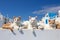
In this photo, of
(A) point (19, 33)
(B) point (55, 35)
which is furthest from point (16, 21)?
(B) point (55, 35)

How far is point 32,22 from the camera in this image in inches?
109

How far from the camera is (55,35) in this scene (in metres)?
2.67

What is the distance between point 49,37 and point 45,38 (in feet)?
0.18

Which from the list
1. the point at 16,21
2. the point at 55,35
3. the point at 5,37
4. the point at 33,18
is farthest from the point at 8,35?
the point at 55,35

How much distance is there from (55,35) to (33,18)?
0.37m

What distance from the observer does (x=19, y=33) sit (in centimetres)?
265

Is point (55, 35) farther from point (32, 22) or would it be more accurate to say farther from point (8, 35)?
point (8, 35)

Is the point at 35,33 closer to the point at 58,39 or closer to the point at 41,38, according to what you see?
the point at 41,38

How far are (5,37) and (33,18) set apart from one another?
17.9 inches

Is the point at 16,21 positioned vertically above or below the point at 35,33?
above

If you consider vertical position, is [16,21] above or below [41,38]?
above

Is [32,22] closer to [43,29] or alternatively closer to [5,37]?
[43,29]

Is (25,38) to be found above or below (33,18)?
below

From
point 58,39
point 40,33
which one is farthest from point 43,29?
point 58,39
